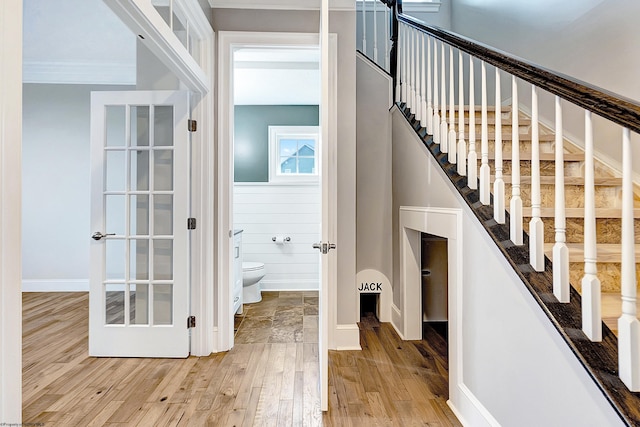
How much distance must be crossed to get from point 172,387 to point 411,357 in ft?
5.00

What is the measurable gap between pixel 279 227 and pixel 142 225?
2011 mm

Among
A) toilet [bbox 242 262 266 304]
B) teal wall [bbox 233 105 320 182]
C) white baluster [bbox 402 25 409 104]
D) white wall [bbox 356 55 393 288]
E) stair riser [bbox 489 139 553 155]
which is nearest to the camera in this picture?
stair riser [bbox 489 139 553 155]

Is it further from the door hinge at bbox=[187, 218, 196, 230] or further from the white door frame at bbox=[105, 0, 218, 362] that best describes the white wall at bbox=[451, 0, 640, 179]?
the door hinge at bbox=[187, 218, 196, 230]

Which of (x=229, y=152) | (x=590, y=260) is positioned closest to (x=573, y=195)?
(x=590, y=260)

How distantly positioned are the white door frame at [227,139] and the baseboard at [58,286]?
258cm

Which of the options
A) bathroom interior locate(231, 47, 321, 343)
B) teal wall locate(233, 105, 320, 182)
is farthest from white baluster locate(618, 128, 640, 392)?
teal wall locate(233, 105, 320, 182)

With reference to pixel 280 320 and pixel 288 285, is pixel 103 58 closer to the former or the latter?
pixel 288 285

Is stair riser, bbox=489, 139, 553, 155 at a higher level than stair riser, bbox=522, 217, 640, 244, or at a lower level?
higher

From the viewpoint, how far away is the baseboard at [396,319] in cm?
277

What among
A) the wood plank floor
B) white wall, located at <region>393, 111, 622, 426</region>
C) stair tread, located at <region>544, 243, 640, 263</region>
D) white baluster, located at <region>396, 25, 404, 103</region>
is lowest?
the wood plank floor

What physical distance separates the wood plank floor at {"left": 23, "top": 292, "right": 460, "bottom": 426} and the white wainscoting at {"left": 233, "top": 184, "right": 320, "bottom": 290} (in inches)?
56.0

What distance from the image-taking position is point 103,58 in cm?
389

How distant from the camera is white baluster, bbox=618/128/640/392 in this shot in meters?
0.91

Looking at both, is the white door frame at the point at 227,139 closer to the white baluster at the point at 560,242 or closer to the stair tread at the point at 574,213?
the stair tread at the point at 574,213
